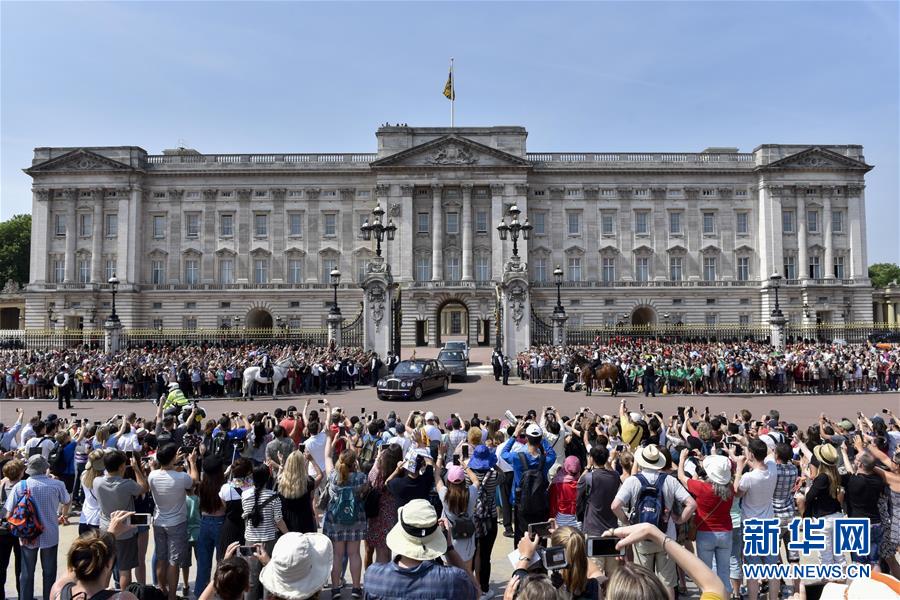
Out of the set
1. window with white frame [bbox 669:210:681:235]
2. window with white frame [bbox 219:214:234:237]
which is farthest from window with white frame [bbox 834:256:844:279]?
window with white frame [bbox 219:214:234:237]

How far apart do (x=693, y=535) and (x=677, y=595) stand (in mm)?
838

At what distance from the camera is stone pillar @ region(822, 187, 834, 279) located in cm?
5409

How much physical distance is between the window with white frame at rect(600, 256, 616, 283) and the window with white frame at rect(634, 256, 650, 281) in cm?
205

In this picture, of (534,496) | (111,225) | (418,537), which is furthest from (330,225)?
(418,537)

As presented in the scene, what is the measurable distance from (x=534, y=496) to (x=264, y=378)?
1862 centimetres

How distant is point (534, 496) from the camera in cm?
681

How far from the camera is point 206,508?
6.10 metres

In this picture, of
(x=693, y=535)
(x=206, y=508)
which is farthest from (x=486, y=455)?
(x=206, y=508)

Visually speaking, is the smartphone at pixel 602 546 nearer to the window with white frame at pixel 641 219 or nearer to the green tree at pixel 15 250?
the window with white frame at pixel 641 219

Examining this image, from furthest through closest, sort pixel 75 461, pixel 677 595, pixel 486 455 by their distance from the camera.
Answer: pixel 75 461 → pixel 486 455 → pixel 677 595

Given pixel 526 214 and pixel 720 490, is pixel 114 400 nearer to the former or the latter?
pixel 720 490

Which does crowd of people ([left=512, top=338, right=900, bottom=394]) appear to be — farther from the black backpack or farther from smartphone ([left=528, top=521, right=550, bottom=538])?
smartphone ([left=528, top=521, right=550, bottom=538])

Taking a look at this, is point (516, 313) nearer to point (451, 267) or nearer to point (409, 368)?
point (409, 368)

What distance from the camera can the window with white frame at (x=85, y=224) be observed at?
5409cm
